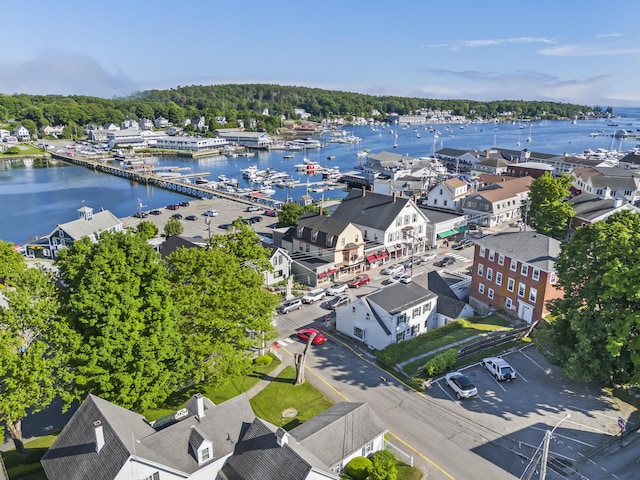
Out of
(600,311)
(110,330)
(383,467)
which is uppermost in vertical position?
(110,330)

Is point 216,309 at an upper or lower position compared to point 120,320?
lower

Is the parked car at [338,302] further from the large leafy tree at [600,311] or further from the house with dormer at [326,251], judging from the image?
the large leafy tree at [600,311]

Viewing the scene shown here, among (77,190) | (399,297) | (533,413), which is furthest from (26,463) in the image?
(77,190)

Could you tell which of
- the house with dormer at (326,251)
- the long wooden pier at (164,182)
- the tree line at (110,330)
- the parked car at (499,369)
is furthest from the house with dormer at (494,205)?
the tree line at (110,330)

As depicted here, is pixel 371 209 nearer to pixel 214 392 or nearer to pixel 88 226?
pixel 214 392

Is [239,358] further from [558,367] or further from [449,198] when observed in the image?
[449,198]
